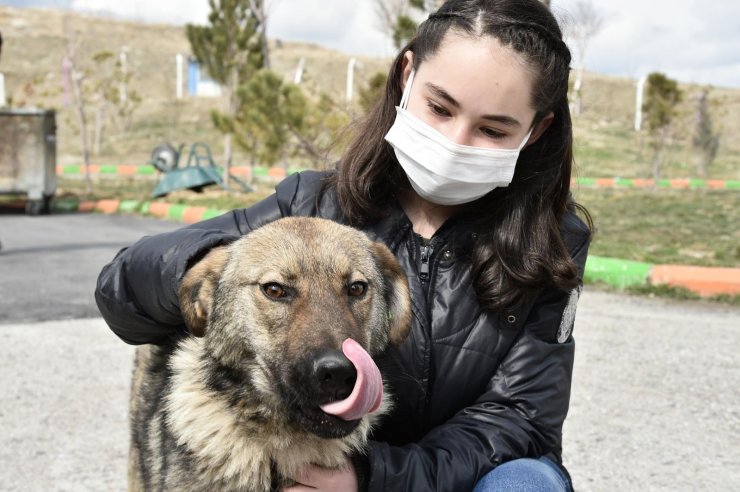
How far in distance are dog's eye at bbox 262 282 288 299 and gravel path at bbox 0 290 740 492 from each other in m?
1.98

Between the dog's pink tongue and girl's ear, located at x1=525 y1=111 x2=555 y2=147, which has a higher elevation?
girl's ear, located at x1=525 y1=111 x2=555 y2=147

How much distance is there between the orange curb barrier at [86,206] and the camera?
14820 mm

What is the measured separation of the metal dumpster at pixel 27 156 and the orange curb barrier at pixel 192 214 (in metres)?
3.05

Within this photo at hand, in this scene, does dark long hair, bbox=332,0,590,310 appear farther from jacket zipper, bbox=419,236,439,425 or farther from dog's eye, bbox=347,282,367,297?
dog's eye, bbox=347,282,367,297

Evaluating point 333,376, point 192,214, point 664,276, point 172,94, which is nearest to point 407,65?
point 333,376

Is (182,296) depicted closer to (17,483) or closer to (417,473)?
(417,473)

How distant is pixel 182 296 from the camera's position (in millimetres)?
2244

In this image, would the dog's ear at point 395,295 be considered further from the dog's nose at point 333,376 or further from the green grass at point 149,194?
the green grass at point 149,194

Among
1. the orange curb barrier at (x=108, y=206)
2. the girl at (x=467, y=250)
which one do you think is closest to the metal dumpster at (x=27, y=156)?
the orange curb barrier at (x=108, y=206)

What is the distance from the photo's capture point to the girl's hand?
7.25ft

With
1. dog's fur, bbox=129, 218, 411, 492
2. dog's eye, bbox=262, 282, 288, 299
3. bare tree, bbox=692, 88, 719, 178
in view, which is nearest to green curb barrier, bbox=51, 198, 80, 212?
dog's fur, bbox=129, 218, 411, 492

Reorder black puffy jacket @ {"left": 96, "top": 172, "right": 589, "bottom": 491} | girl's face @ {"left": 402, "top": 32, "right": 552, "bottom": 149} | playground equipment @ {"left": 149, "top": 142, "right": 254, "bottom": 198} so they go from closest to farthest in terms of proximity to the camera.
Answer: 1. black puffy jacket @ {"left": 96, "top": 172, "right": 589, "bottom": 491}
2. girl's face @ {"left": 402, "top": 32, "right": 552, "bottom": 149}
3. playground equipment @ {"left": 149, "top": 142, "right": 254, "bottom": 198}

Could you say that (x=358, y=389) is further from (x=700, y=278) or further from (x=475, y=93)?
(x=700, y=278)

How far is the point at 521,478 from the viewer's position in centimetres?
224
